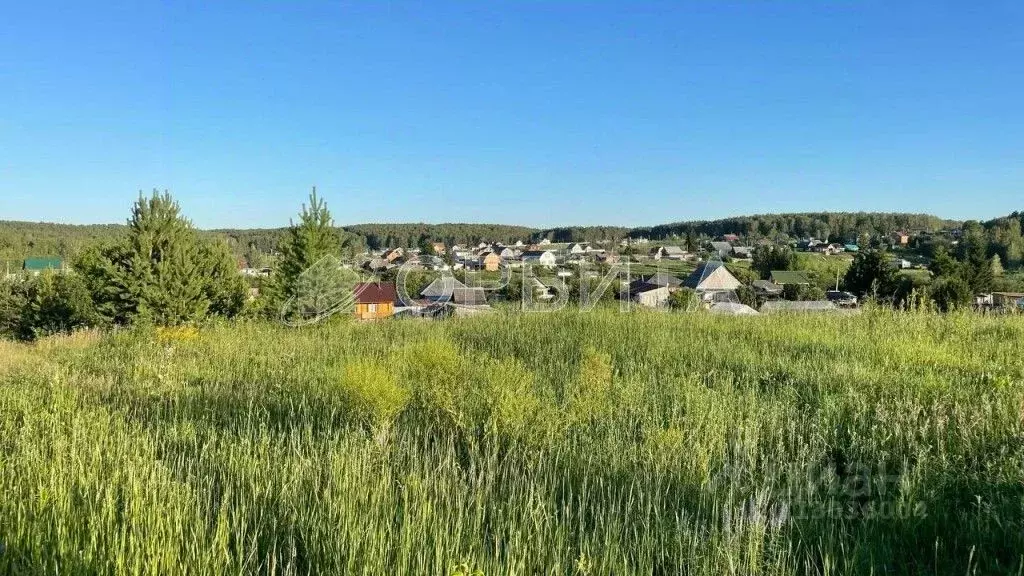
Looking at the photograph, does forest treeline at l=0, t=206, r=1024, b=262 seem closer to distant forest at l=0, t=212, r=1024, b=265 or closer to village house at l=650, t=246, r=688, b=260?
distant forest at l=0, t=212, r=1024, b=265

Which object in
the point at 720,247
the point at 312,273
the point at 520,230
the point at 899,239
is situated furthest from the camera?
the point at 520,230

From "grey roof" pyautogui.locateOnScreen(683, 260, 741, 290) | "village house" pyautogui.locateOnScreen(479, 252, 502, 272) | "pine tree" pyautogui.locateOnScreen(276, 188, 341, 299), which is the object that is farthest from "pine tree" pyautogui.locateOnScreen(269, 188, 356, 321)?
"grey roof" pyautogui.locateOnScreen(683, 260, 741, 290)

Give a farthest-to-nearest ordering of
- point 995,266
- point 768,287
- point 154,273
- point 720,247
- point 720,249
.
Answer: point 720,247 → point 720,249 → point 768,287 → point 995,266 → point 154,273

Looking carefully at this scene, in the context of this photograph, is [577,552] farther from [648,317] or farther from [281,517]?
[648,317]

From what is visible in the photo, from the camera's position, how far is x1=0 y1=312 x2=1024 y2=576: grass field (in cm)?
208

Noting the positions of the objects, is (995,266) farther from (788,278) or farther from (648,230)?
(648,230)

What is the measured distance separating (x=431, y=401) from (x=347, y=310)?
28.5 ft

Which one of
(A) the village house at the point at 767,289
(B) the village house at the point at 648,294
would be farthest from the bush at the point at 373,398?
(A) the village house at the point at 767,289

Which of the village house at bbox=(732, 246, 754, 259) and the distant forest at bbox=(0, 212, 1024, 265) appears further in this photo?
the village house at bbox=(732, 246, 754, 259)

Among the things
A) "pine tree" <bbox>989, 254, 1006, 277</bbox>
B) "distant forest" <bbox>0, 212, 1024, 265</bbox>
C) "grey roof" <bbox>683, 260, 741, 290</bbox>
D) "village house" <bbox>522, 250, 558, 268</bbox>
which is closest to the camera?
"village house" <bbox>522, 250, 558, 268</bbox>

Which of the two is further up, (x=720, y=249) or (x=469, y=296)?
(x=720, y=249)

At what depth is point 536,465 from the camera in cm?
322

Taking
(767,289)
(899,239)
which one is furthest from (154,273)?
(899,239)

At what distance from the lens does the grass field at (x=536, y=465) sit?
208cm
